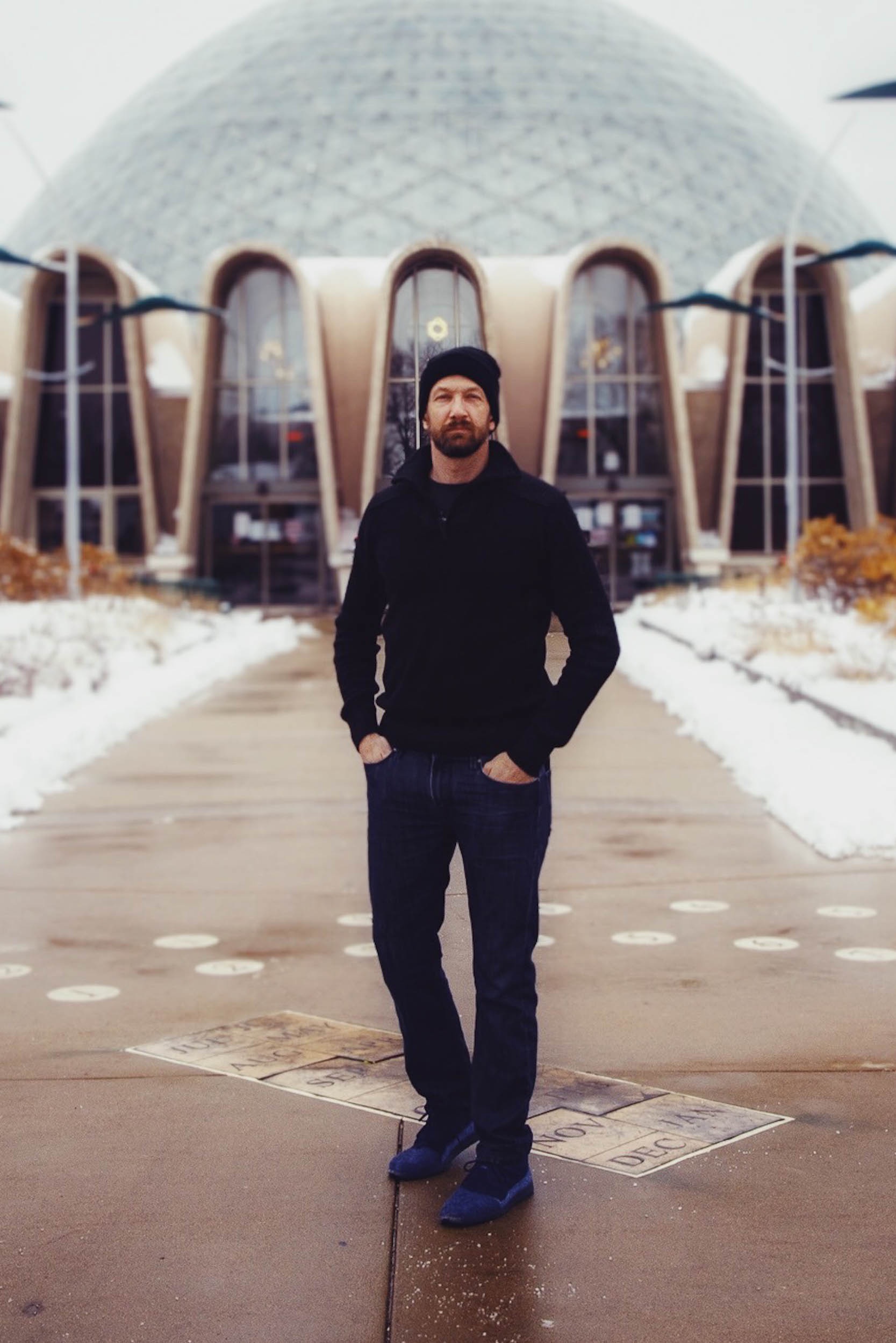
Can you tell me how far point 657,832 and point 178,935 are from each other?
3.49m

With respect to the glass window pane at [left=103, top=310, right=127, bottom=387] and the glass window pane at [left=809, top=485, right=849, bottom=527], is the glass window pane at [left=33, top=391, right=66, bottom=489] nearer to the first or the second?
the glass window pane at [left=103, top=310, right=127, bottom=387]

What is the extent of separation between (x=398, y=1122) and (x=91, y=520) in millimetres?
41590

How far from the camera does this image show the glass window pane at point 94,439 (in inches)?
1778

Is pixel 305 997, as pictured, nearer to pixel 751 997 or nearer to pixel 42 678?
pixel 751 997

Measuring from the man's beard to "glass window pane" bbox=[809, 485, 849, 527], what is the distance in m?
41.4

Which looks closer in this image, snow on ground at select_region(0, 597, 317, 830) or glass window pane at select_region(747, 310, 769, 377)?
snow on ground at select_region(0, 597, 317, 830)

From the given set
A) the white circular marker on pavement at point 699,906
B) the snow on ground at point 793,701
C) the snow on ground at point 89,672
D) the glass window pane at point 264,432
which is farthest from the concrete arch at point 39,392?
the white circular marker on pavement at point 699,906

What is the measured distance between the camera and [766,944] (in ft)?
22.9

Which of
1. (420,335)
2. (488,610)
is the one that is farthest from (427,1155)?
(420,335)

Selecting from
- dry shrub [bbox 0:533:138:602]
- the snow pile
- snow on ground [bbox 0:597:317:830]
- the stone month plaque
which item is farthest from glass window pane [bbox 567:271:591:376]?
the stone month plaque

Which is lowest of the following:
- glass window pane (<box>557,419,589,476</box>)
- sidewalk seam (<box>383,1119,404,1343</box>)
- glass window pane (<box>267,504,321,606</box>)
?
sidewalk seam (<box>383,1119,404,1343</box>)

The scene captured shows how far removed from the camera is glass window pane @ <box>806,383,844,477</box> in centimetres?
4444

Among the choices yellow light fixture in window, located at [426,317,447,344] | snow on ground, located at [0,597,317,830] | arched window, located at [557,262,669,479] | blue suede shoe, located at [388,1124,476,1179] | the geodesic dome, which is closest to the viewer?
blue suede shoe, located at [388,1124,476,1179]

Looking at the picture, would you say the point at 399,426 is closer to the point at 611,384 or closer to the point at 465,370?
the point at 465,370
